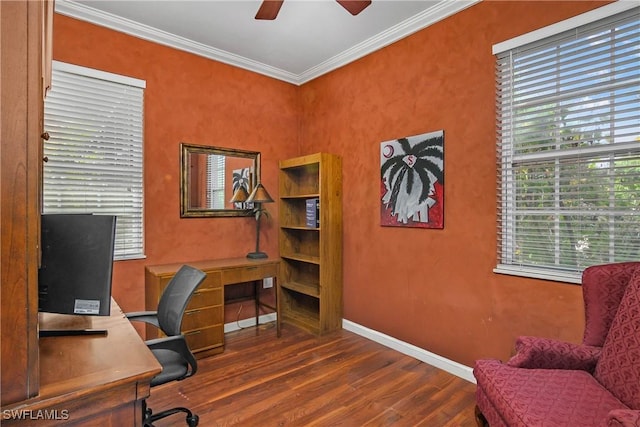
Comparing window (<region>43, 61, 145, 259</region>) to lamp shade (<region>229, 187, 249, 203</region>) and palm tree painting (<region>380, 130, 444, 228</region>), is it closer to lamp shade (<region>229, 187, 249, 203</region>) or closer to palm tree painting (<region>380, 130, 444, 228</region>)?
lamp shade (<region>229, 187, 249, 203</region>)

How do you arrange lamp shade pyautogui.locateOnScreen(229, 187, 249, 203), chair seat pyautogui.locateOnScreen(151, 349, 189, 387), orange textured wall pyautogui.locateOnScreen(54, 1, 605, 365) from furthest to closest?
lamp shade pyautogui.locateOnScreen(229, 187, 249, 203), orange textured wall pyautogui.locateOnScreen(54, 1, 605, 365), chair seat pyautogui.locateOnScreen(151, 349, 189, 387)

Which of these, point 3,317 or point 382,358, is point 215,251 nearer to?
point 382,358

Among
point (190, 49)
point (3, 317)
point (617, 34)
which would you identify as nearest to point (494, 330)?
point (617, 34)

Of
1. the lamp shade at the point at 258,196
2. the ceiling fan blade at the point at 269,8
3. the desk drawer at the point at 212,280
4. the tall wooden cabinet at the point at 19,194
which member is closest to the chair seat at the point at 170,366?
the tall wooden cabinet at the point at 19,194

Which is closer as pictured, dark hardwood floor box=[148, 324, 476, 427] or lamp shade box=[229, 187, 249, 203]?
dark hardwood floor box=[148, 324, 476, 427]

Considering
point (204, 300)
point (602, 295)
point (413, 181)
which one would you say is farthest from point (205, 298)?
point (602, 295)

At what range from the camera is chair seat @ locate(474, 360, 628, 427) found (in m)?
1.33

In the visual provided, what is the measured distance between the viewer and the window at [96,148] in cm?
271

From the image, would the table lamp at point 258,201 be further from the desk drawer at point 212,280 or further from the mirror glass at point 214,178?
the desk drawer at point 212,280

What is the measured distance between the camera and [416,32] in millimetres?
2910

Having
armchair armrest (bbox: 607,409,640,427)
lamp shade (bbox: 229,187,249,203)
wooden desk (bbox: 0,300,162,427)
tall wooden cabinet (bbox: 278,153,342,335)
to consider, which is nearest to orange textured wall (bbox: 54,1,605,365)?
tall wooden cabinet (bbox: 278,153,342,335)

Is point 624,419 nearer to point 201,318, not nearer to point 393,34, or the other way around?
point 201,318

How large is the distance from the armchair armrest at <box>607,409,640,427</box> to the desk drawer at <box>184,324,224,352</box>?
2.69m

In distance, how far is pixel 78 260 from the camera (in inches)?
53.6
